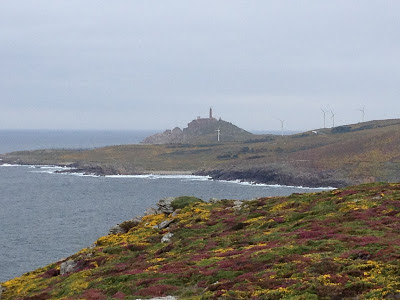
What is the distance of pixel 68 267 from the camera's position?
152ft

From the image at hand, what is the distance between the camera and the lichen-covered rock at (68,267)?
45.9 m

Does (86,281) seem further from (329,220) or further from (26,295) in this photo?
(329,220)

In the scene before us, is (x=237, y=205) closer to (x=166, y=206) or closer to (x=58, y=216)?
(x=166, y=206)

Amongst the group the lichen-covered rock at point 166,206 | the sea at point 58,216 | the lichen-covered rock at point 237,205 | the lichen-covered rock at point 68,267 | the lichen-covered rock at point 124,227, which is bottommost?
the sea at point 58,216

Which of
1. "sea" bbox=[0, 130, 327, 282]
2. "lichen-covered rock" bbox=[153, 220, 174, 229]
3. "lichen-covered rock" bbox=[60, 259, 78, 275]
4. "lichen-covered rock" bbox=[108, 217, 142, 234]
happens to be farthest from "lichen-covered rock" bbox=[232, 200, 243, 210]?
"sea" bbox=[0, 130, 327, 282]

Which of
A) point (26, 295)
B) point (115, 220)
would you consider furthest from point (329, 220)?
point (115, 220)

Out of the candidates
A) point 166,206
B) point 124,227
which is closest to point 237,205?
point 166,206

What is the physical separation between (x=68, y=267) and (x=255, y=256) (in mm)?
20968

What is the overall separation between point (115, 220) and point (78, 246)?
31169 millimetres

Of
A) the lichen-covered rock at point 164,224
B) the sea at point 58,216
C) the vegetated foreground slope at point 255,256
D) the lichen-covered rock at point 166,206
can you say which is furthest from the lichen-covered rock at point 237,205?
the sea at point 58,216

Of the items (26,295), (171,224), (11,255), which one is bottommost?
(11,255)

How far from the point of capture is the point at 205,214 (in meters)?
57.8

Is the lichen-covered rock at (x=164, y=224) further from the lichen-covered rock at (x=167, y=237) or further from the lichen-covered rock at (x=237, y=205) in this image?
the lichen-covered rock at (x=237, y=205)

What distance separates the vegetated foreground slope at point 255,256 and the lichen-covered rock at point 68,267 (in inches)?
8.7
